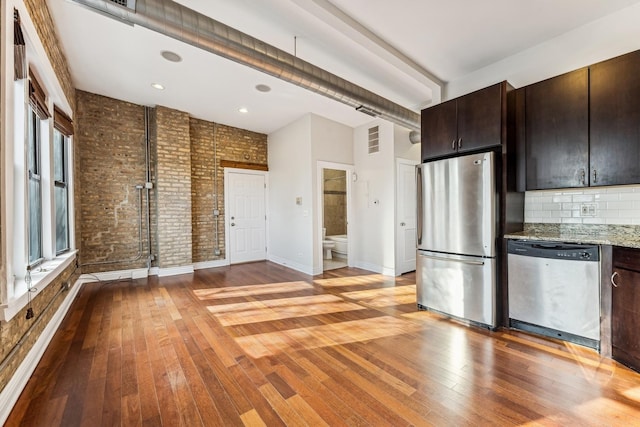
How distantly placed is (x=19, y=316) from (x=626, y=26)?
18.7 feet

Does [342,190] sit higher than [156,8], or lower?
lower

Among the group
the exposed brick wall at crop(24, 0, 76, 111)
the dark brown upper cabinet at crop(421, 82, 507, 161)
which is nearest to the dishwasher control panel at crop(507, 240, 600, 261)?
the dark brown upper cabinet at crop(421, 82, 507, 161)

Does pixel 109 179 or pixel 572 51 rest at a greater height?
pixel 572 51

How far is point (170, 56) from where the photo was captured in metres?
3.37

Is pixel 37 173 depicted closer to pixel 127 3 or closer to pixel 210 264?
pixel 127 3

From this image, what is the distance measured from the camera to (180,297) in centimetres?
387

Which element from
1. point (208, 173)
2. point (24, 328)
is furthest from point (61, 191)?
point (208, 173)

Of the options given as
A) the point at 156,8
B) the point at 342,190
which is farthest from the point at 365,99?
the point at 342,190

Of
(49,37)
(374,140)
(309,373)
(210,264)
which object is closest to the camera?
(309,373)

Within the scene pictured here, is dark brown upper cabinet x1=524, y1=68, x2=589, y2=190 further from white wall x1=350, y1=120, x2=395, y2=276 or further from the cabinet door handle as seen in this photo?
white wall x1=350, y1=120, x2=395, y2=276

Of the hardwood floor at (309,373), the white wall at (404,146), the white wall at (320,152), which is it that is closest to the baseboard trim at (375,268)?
the white wall at (320,152)

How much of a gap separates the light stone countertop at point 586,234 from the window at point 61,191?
5.44 meters

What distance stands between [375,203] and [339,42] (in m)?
3.08

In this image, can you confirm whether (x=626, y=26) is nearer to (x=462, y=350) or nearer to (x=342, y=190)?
(x=462, y=350)
